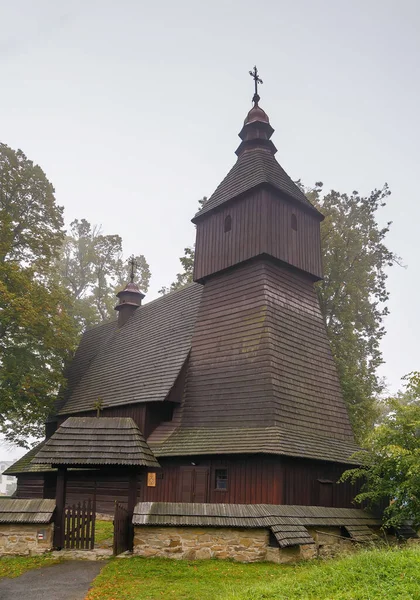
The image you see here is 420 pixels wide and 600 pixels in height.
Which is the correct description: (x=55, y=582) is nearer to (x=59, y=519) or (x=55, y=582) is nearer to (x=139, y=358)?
(x=59, y=519)

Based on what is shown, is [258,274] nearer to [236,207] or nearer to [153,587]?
[236,207]

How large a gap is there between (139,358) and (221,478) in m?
7.54

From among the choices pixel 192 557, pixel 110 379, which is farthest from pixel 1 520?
pixel 110 379

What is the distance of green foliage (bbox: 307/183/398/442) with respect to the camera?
26.9 m

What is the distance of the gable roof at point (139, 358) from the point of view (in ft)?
63.6

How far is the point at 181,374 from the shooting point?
18.7 meters

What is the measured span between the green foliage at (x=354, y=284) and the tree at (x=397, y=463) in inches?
411

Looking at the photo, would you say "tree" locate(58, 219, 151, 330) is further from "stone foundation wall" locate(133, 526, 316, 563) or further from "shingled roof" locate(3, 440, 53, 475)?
"stone foundation wall" locate(133, 526, 316, 563)

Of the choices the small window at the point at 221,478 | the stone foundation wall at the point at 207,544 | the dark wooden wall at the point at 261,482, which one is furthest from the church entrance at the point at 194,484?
the stone foundation wall at the point at 207,544

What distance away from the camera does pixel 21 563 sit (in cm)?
1134

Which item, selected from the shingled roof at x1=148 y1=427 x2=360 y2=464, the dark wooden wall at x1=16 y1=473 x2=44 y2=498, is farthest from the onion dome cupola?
the dark wooden wall at x1=16 y1=473 x2=44 y2=498

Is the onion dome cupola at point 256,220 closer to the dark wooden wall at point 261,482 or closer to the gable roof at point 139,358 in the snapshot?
the gable roof at point 139,358

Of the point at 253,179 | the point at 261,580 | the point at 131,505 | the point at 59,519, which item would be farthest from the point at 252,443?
the point at 253,179

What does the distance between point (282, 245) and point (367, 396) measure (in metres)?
11.5
